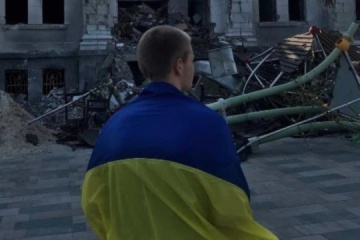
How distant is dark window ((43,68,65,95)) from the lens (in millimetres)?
15695

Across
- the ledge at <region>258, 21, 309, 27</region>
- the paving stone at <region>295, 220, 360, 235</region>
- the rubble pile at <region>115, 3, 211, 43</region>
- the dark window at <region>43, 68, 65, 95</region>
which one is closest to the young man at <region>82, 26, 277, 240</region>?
the paving stone at <region>295, 220, 360, 235</region>

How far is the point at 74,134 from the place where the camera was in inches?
439

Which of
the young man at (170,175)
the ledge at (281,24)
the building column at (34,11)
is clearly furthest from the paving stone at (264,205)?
the ledge at (281,24)

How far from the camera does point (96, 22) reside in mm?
15742

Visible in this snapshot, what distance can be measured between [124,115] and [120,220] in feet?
1.11

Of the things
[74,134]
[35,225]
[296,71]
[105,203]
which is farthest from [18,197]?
[296,71]

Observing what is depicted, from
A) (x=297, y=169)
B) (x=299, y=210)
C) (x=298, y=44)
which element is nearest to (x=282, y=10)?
(x=298, y=44)

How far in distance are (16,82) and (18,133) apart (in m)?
5.39

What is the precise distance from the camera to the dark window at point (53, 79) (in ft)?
51.5

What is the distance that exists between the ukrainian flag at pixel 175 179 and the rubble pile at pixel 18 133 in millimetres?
9032

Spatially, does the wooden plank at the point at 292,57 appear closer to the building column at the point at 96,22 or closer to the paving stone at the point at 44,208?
the paving stone at the point at 44,208

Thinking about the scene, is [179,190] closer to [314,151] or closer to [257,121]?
[314,151]

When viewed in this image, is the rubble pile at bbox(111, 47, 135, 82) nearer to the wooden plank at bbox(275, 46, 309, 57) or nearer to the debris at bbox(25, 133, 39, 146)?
the debris at bbox(25, 133, 39, 146)

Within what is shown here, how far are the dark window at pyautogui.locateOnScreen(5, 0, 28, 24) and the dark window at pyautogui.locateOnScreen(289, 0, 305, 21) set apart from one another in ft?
31.1
